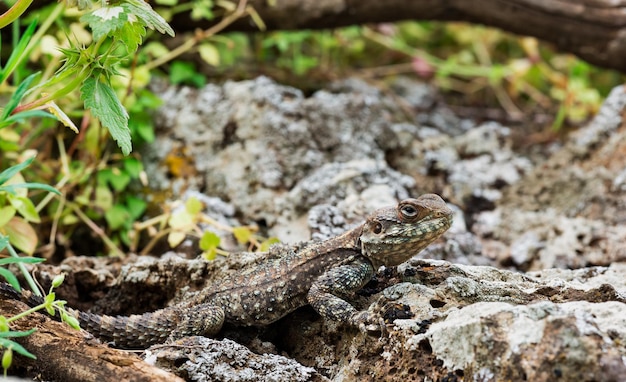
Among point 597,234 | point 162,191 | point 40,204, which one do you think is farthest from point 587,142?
point 40,204

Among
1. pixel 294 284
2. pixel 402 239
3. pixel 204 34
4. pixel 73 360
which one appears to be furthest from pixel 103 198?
pixel 402 239

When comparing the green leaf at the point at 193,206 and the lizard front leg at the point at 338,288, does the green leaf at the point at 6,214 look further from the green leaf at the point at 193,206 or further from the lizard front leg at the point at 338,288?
the lizard front leg at the point at 338,288

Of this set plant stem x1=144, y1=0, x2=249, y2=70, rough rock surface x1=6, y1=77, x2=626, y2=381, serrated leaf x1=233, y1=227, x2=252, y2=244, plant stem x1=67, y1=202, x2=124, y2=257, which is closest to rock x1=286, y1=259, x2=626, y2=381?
rough rock surface x1=6, y1=77, x2=626, y2=381

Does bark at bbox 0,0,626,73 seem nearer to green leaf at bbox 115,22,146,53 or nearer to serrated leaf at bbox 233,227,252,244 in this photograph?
serrated leaf at bbox 233,227,252,244

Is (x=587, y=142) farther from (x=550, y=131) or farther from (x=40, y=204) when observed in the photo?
(x=40, y=204)

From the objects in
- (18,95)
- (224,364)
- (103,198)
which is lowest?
(103,198)

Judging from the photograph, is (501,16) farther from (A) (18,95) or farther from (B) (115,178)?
(A) (18,95)
